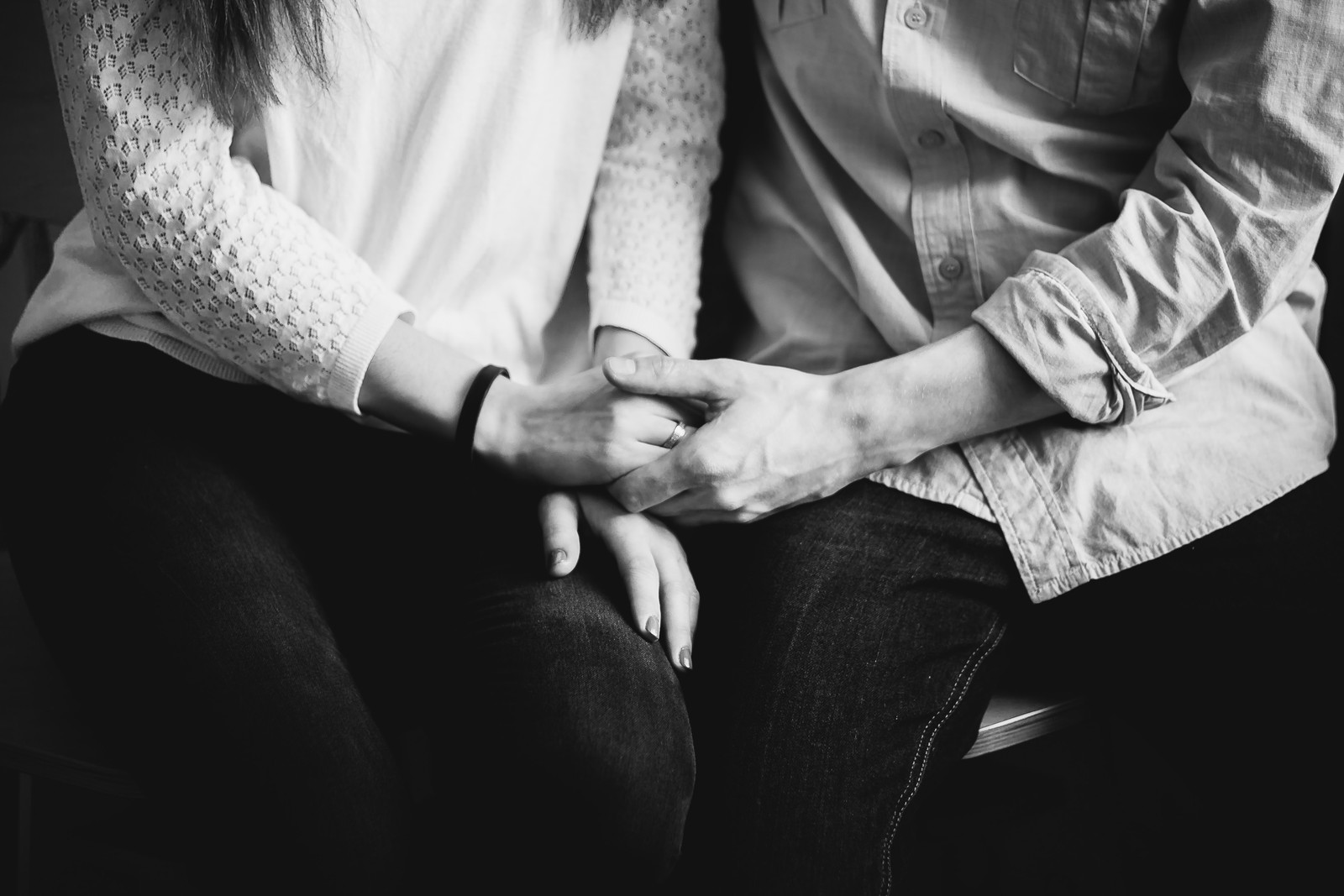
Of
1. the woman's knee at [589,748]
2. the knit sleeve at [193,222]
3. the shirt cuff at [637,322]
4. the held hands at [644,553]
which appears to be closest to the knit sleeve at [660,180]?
the shirt cuff at [637,322]

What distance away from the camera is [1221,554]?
766 millimetres

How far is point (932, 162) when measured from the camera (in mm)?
837

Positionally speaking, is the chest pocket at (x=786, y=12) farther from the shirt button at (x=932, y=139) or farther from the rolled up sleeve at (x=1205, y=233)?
the rolled up sleeve at (x=1205, y=233)

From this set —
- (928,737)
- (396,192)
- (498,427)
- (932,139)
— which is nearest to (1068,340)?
(932,139)

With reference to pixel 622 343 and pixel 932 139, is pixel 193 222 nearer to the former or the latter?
pixel 622 343

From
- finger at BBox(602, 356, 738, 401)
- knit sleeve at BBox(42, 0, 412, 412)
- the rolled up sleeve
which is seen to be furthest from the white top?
the rolled up sleeve

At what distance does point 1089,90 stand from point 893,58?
0.15 meters

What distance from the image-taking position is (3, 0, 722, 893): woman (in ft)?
2.19

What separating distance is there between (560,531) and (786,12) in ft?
1.59

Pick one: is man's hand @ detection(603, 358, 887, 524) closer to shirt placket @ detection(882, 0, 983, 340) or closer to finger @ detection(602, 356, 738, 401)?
finger @ detection(602, 356, 738, 401)

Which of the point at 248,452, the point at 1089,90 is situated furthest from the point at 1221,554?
the point at 248,452

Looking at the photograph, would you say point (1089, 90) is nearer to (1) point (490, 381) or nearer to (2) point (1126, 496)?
(2) point (1126, 496)

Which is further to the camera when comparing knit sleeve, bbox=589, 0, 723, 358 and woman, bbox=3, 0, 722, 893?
knit sleeve, bbox=589, 0, 723, 358

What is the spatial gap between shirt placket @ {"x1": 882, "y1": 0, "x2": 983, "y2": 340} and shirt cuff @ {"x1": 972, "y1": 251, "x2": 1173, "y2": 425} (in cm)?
8
